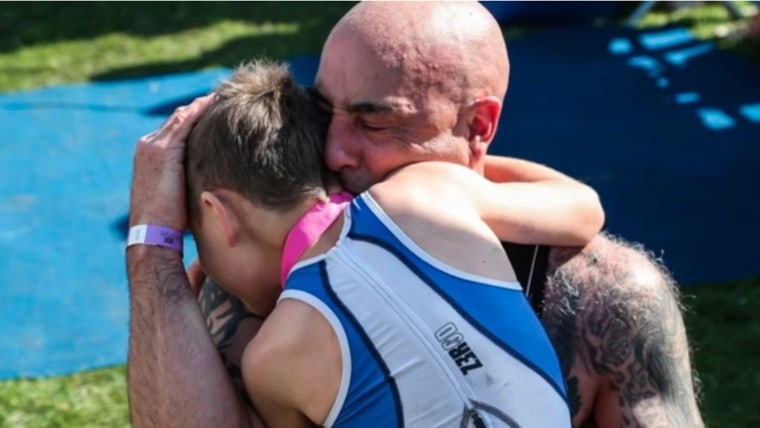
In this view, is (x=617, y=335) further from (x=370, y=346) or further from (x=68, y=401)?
(x=68, y=401)

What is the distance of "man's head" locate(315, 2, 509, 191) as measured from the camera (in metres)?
2.28

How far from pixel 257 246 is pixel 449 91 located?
46 cm

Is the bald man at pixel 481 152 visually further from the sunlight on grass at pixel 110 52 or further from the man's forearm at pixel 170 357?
the sunlight on grass at pixel 110 52

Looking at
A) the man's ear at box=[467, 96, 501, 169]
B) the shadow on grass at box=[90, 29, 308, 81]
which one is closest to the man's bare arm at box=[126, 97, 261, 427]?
the man's ear at box=[467, 96, 501, 169]

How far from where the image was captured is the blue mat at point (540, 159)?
203 inches

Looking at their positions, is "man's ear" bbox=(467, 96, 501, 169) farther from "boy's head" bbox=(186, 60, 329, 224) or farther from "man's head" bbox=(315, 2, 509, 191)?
"boy's head" bbox=(186, 60, 329, 224)

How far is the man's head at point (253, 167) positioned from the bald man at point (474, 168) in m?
0.06

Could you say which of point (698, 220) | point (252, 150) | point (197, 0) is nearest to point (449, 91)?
point (252, 150)

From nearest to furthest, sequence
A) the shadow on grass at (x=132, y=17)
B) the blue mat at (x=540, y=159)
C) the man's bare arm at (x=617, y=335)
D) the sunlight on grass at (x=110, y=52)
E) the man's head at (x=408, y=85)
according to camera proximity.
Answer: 1. the man's head at (x=408, y=85)
2. the man's bare arm at (x=617, y=335)
3. the blue mat at (x=540, y=159)
4. the sunlight on grass at (x=110, y=52)
5. the shadow on grass at (x=132, y=17)

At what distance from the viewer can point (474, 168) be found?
8.05 feet

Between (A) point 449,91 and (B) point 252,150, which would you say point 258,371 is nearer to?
(B) point 252,150

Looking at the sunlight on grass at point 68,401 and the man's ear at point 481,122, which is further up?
the man's ear at point 481,122

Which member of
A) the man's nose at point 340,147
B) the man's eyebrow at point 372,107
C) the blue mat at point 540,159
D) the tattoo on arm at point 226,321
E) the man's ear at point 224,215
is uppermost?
the man's eyebrow at point 372,107

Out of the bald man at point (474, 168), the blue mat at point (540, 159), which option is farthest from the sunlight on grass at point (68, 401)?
the bald man at point (474, 168)
